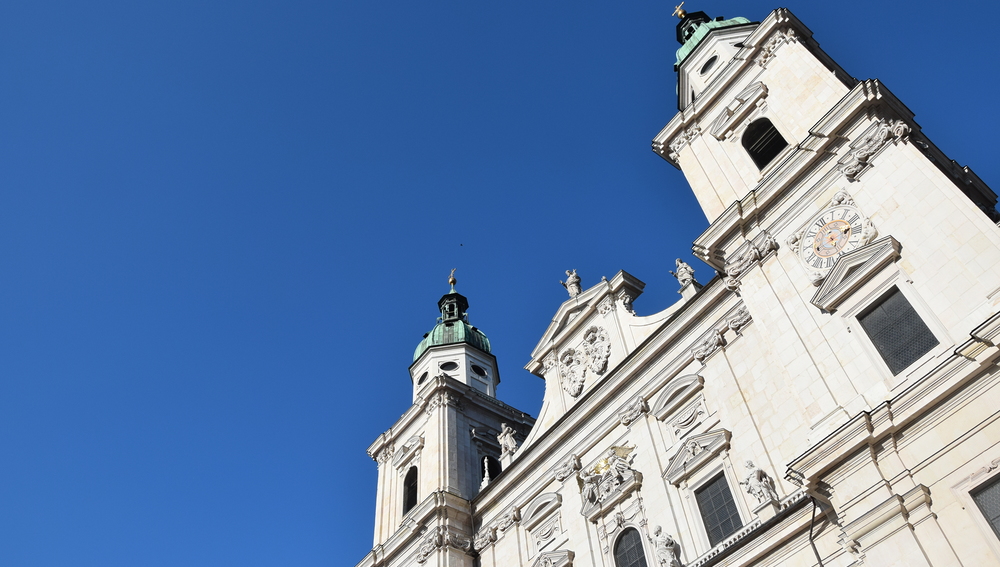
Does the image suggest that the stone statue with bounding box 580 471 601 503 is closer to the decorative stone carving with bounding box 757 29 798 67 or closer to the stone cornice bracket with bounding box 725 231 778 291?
the stone cornice bracket with bounding box 725 231 778 291

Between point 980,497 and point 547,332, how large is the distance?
53.1 feet

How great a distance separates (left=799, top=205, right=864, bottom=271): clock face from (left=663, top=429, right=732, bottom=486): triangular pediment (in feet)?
15.6

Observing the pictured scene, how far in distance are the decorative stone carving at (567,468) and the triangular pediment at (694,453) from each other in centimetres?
362

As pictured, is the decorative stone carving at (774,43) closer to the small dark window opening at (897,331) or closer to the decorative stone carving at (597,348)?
the decorative stone carving at (597,348)

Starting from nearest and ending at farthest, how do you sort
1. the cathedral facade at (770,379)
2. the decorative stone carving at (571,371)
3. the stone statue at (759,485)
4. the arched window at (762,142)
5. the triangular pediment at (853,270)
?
the cathedral facade at (770,379)
the triangular pediment at (853,270)
the stone statue at (759,485)
the arched window at (762,142)
the decorative stone carving at (571,371)

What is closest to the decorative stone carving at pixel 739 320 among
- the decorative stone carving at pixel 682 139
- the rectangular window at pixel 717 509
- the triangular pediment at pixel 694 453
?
the triangular pediment at pixel 694 453

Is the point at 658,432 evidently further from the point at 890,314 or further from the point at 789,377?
the point at 890,314

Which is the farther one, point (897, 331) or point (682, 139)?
point (682, 139)

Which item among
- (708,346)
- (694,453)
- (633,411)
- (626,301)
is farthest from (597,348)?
(694,453)

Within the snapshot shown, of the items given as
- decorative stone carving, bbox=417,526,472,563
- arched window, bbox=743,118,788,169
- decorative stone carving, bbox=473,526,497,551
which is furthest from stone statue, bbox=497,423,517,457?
arched window, bbox=743,118,788,169

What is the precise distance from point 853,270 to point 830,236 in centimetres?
124

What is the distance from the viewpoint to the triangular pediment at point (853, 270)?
14703 millimetres

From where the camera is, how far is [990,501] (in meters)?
11.2

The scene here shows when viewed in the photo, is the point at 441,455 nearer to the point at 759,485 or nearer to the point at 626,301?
the point at 626,301
